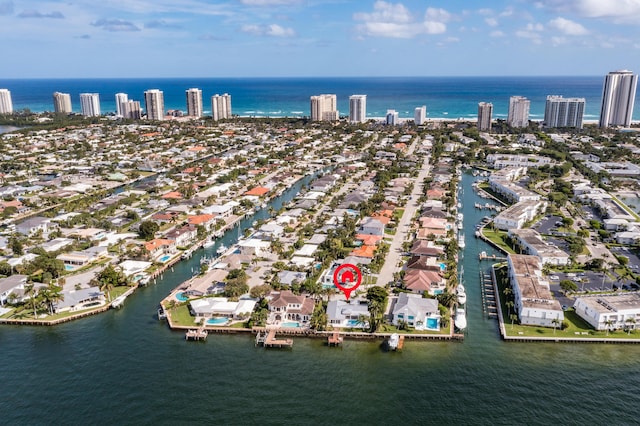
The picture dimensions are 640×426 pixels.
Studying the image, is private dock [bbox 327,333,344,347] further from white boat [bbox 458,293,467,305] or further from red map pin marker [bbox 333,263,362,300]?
white boat [bbox 458,293,467,305]

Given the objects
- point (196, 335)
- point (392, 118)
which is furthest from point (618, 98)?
point (196, 335)

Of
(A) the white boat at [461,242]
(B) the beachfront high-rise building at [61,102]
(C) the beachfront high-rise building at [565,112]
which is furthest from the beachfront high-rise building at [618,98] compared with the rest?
(B) the beachfront high-rise building at [61,102]

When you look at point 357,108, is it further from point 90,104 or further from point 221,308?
point 221,308

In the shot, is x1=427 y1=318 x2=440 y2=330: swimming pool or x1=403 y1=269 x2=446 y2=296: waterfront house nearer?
x1=427 y1=318 x2=440 y2=330: swimming pool

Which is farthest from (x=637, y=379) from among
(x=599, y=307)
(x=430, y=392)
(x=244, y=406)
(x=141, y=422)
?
(x=141, y=422)

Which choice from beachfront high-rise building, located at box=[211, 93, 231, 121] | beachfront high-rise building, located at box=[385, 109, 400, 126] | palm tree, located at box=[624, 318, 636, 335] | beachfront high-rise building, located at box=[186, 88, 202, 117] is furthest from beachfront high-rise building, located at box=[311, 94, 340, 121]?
palm tree, located at box=[624, 318, 636, 335]

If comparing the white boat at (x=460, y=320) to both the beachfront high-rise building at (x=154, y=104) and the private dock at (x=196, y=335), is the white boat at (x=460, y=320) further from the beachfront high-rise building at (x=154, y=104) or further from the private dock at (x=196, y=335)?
the beachfront high-rise building at (x=154, y=104)
